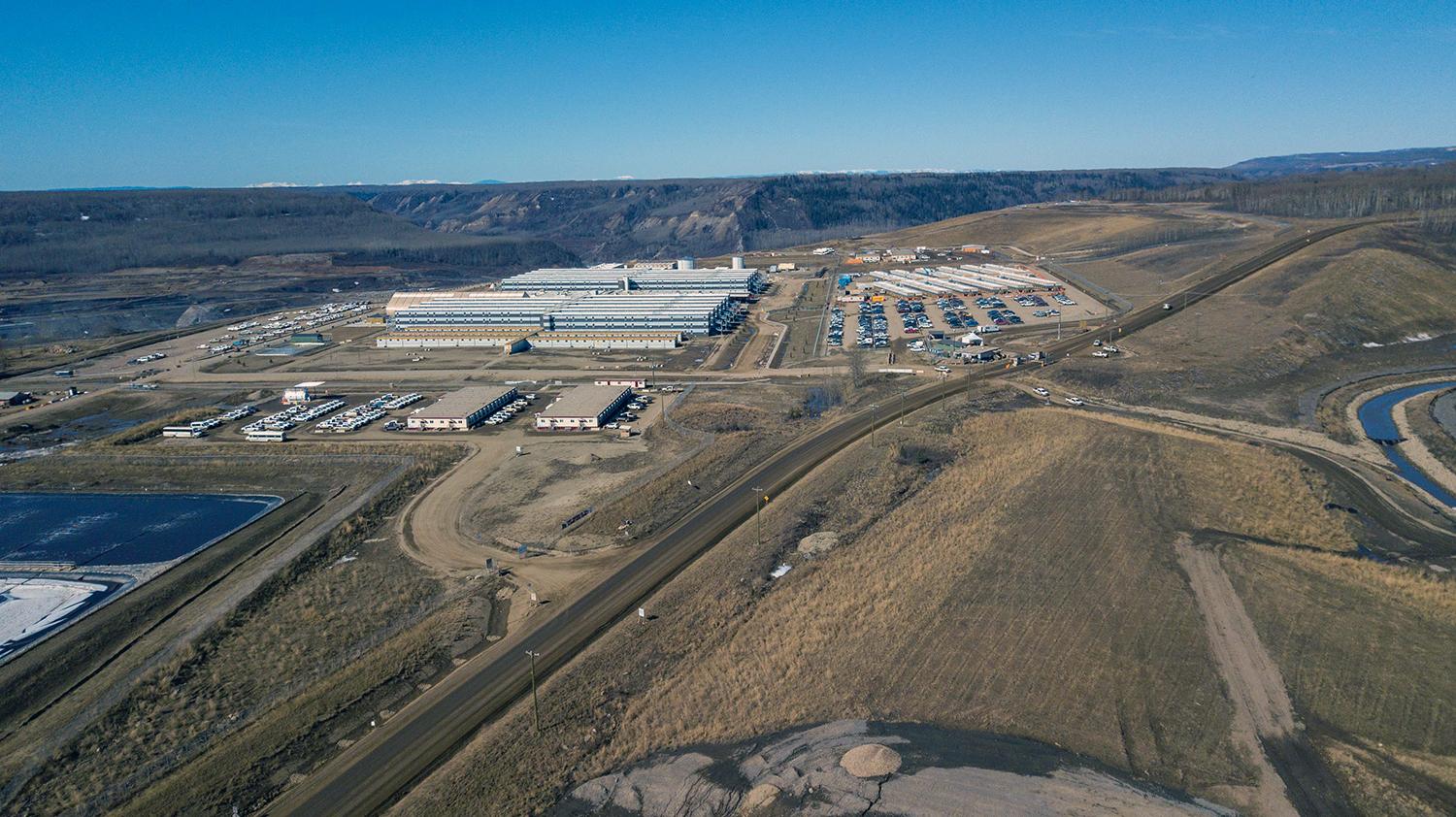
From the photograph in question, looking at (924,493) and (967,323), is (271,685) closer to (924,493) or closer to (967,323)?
(924,493)

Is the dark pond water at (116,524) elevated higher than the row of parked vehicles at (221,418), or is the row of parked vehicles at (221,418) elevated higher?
the row of parked vehicles at (221,418)

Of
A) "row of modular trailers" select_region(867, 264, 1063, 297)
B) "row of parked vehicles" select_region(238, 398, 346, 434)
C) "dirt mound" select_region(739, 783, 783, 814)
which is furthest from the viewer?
"row of modular trailers" select_region(867, 264, 1063, 297)

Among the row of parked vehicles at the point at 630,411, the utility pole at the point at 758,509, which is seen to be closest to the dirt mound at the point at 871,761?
the utility pole at the point at 758,509

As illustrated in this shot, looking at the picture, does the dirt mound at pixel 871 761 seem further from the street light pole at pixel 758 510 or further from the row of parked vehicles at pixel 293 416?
the row of parked vehicles at pixel 293 416

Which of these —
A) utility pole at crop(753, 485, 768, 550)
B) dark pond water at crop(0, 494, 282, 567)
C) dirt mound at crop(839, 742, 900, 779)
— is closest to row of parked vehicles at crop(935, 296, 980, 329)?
utility pole at crop(753, 485, 768, 550)

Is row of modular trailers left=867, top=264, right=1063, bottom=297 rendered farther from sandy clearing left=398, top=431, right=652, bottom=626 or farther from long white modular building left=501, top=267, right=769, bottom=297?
sandy clearing left=398, top=431, right=652, bottom=626

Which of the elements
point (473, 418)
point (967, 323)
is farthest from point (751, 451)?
point (967, 323)
